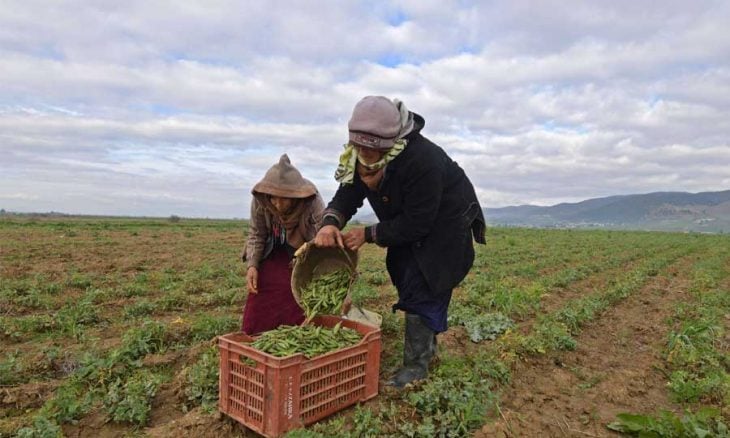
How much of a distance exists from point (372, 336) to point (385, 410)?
0.47 meters

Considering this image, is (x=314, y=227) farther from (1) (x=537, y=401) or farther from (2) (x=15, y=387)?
(2) (x=15, y=387)

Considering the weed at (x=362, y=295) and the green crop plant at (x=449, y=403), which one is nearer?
the green crop plant at (x=449, y=403)

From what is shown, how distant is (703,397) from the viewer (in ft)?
13.1

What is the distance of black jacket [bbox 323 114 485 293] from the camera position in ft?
11.5

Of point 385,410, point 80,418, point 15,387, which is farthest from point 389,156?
point 15,387

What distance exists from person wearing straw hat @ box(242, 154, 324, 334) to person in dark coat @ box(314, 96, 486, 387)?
0.55 meters

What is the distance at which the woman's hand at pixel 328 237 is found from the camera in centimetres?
360

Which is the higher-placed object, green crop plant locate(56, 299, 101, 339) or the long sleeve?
the long sleeve

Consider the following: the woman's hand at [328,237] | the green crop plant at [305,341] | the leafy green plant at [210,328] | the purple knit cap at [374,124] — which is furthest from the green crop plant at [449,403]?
the leafy green plant at [210,328]

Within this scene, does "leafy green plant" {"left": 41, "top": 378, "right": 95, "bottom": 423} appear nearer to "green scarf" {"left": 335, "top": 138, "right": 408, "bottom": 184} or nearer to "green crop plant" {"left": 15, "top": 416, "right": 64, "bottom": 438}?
"green crop plant" {"left": 15, "top": 416, "right": 64, "bottom": 438}

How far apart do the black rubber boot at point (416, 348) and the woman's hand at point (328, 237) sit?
2.62ft

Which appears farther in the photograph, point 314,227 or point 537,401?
point 314,227

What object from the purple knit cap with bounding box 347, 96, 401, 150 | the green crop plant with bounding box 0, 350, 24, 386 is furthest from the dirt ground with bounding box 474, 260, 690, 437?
the green crop plant with bounding box 0, 350, 24, 386

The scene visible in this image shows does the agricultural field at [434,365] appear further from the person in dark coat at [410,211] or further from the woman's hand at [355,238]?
the woman's hand at [355,238]
